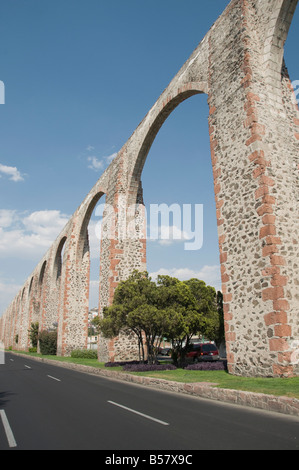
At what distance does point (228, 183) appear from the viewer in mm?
10273

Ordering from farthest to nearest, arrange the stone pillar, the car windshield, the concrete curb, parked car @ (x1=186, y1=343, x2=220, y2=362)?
the car windshield
parked car @ (x1=186, y1=343, x2=220, y2=362)
the stone pillar
the concrete curb

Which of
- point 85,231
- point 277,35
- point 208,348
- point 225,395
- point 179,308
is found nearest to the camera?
point 225,395

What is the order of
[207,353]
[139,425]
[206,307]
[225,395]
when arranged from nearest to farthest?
1. [139,425]
2. [225,395]
3. [206,307]
4. [207,353]

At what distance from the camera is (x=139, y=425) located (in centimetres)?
501

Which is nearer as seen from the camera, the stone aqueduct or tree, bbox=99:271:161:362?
the stone aqueduct

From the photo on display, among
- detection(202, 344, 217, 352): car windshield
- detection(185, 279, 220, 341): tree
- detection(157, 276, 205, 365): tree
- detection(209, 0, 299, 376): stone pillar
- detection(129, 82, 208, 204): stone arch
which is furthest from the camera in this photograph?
detection(202, 344, 217, 352): car windshield

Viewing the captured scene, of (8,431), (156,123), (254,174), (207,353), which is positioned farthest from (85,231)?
(8,431)

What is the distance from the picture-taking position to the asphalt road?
405 centimetres

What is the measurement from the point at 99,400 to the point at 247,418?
11.1ft

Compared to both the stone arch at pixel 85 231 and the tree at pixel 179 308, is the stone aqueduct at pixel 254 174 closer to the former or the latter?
the tree at pixel 179 308

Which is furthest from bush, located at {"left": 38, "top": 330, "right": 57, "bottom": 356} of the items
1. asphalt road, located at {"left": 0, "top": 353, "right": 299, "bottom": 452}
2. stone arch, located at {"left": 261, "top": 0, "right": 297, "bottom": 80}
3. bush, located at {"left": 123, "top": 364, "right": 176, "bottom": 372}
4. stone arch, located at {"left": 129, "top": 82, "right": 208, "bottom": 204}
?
stone arch, located at {"left": 261, "top": 0, "right": 297, "bottom": 80}

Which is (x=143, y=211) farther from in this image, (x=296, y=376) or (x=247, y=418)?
(x=247, y=418)

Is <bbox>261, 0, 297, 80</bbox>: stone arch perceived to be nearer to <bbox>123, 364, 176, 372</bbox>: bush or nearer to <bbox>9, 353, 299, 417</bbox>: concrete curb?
<bbox>9, 353, 299, 417</bbox>: concrete curb

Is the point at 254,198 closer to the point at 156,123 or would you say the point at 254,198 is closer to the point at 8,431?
the point at 8,431
